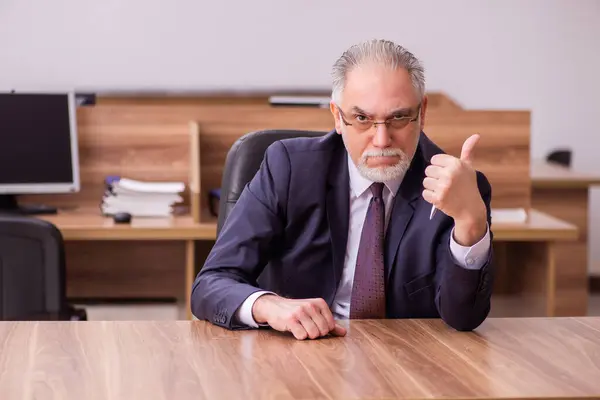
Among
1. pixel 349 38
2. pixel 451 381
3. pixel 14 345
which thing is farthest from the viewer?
pixel 349 38

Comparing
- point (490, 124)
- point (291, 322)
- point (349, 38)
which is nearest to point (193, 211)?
point (490, 124)

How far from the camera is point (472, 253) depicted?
168 cm

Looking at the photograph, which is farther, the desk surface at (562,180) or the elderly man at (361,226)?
the desk surface at (562,180)

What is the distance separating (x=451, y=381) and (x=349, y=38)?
4.18 meters

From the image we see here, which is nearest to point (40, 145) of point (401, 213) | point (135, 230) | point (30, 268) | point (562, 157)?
point (135, 230)

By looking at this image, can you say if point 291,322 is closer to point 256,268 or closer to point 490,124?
point 256,268

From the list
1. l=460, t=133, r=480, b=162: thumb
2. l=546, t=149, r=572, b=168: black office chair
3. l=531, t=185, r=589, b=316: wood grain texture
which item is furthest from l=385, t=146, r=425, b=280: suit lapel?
l=546, t=149, r=572, b=168: black office chair

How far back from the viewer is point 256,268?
1.94 m

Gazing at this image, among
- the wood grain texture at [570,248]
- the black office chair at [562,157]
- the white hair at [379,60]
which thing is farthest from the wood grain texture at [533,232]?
the black office chair at [562,157]

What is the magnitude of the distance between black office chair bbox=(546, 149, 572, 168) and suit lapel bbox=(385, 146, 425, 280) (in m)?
3.42

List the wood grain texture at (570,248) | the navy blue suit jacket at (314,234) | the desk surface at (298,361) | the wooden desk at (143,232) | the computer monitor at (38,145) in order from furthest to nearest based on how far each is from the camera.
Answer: the wood grain texture at (570,248)
the computer monitor at (38,145)
the wooden desk at (143,232)
the navy blue suit jacket at (314,234)
the desk surface at (298,361)

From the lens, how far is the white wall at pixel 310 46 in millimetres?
5172

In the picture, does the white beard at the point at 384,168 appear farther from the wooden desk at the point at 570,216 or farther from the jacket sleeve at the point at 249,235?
the wooden desk at the point at 570,216

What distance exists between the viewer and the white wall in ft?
17.0
